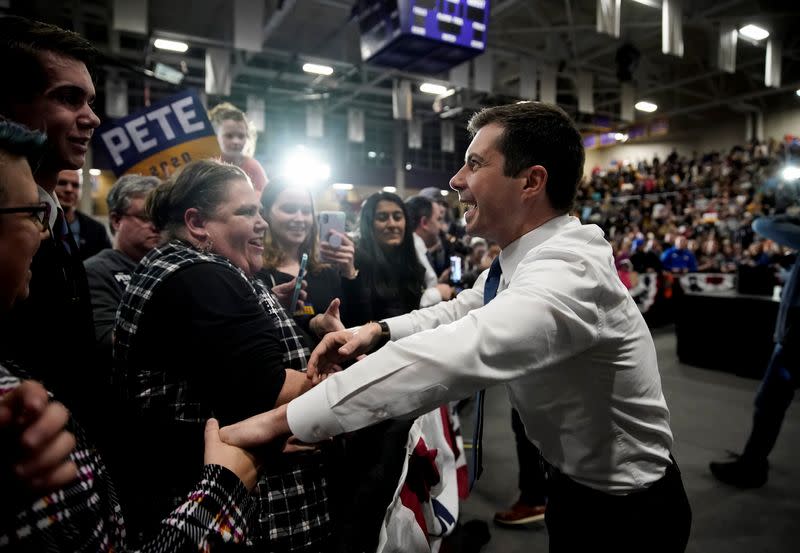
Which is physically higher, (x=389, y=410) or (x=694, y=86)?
Answer: (x=694, y=86)

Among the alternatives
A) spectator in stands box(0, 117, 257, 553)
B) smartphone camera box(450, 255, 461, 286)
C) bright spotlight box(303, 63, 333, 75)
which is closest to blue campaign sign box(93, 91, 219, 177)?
smartphone camera box(450, 255, 461, 286)

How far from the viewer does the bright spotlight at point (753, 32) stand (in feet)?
32.0

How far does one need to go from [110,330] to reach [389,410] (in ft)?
5.00

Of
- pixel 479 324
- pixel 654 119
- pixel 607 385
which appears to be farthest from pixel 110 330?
pixel 654 119

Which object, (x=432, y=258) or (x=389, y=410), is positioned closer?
(x=389, y=410)

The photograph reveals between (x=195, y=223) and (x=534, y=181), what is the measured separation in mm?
973

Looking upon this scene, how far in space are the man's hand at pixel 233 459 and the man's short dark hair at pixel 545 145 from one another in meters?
0.95

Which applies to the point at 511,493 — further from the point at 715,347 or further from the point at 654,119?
the point at 654,119

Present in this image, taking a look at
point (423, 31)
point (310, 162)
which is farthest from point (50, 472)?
point (310, 162)

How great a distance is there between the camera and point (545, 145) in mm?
1290

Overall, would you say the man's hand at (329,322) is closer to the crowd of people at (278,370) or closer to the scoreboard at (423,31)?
the crowd of people at (278,370)

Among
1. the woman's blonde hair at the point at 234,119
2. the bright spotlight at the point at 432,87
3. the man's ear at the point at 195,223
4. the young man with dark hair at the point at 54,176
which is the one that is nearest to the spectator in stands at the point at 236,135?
the woman's blonde hair at the point at 234,119

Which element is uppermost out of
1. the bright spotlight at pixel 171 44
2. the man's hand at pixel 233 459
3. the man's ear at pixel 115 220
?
the bright spotlight at pixel 171 44

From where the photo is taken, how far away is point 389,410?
893 millimetres
